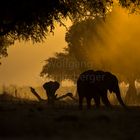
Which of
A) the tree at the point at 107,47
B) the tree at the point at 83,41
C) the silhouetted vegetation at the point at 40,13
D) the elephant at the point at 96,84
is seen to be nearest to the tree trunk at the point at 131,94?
the tree at the point at 107,47

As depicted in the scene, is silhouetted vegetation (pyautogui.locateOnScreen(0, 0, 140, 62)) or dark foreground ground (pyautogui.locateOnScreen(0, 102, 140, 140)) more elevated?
silhouetted vegetation (pyautogui.locateOnScreen(0, 0, 140, 62))

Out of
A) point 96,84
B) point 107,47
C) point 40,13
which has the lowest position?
point 96,84

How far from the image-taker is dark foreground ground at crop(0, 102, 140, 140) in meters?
19.5

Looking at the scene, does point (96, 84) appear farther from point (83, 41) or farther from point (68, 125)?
point (83, 41)

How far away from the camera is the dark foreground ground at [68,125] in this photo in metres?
19.5

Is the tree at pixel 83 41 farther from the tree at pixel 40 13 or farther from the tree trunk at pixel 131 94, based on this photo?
the tree at pixel 40 13

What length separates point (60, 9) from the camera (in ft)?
80.8

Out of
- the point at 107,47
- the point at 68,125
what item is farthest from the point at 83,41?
the point at 68,125

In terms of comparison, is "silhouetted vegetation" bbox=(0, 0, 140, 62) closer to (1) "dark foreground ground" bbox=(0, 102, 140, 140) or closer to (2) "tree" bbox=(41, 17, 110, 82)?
(1) "dark foreground ground" bbox=(0, 102, 140, 140)

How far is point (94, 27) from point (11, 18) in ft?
191

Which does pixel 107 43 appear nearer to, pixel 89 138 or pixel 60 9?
pixel 60 9

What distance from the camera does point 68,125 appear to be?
22.1 m

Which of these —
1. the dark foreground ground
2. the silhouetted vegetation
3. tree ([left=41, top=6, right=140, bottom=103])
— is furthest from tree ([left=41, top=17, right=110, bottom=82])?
the dark foreground ground

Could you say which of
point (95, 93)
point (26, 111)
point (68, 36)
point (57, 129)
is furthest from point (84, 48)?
point (57, 129)
